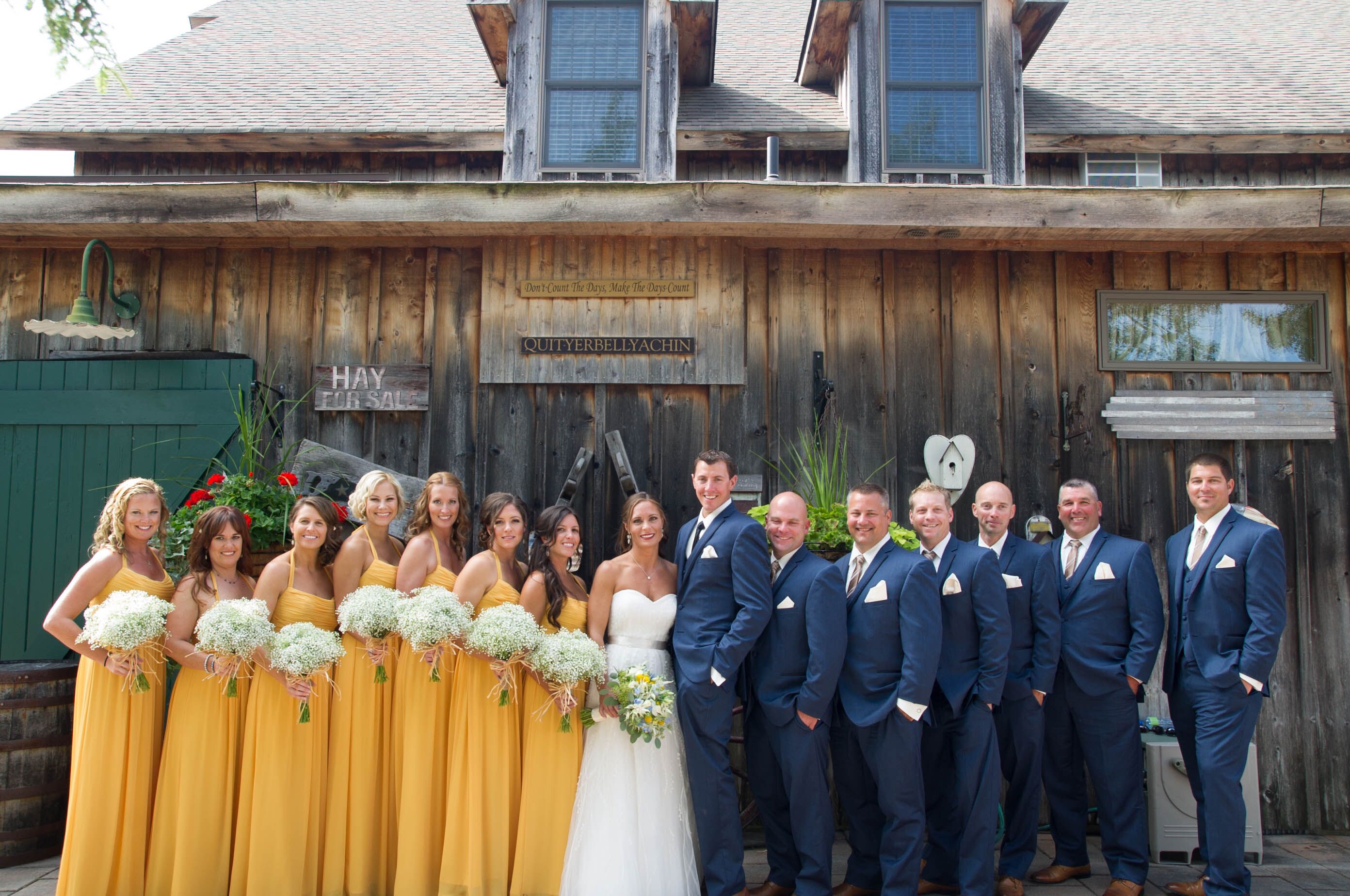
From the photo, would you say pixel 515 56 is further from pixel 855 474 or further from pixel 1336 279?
pixel 1336 279

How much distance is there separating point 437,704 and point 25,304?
4.05 meters

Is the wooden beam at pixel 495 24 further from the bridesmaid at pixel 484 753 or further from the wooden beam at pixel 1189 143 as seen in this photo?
the wooden beam at pixel 1189 143

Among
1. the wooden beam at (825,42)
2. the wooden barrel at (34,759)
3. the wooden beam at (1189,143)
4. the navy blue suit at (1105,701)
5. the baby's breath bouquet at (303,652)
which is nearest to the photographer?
the baby's breath bouquet at (303,652)

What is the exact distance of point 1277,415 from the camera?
5516mm

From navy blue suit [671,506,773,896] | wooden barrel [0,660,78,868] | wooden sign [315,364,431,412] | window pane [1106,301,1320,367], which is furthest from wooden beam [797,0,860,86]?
wooden barrel [0,660,78,868]

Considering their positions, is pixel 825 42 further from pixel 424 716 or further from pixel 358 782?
pixel 358 782

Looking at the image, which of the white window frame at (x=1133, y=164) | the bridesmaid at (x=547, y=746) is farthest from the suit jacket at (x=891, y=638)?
the white window frame at (x=1133, y=164)

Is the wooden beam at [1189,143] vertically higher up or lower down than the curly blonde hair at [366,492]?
higher up

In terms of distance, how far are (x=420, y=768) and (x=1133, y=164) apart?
6.15 metres

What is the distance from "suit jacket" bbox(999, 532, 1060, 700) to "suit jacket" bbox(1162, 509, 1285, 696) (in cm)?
61

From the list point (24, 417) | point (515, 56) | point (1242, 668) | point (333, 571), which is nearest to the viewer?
point (1242, 668)

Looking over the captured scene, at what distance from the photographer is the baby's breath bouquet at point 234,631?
3838 mm

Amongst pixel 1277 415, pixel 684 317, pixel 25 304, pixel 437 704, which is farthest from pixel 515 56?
pixel 1277 415

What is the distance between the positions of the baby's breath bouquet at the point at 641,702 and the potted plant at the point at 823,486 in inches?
44.8
